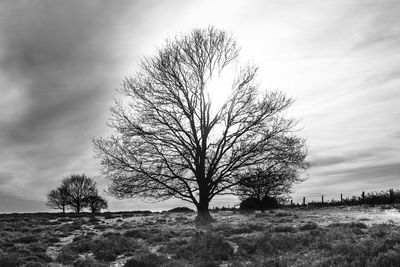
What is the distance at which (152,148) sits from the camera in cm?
2573

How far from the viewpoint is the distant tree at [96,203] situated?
239ft

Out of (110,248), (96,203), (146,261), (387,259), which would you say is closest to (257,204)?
(110,248)

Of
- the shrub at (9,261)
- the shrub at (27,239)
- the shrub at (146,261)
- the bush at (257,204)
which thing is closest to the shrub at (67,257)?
the shrub at (9,261)

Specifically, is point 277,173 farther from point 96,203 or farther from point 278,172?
point 96,203

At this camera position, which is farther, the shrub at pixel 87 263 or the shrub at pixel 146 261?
the shrub at pixel 87 263

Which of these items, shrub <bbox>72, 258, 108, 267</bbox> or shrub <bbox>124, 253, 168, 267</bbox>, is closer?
shrub <bbox>124, 253, 168, 267</bbox>

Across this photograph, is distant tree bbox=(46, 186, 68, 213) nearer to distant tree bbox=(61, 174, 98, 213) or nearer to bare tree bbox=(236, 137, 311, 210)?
distant tree bbox=(61, 174, 98, 213)

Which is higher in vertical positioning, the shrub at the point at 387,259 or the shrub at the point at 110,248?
the shrub at the point at 387,259

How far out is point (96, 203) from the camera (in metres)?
73.2

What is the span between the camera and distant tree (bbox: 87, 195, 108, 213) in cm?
7275

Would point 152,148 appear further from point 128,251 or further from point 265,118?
point 128,251

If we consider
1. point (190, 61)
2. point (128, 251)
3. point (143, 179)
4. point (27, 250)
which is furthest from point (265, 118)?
point (27, 250)

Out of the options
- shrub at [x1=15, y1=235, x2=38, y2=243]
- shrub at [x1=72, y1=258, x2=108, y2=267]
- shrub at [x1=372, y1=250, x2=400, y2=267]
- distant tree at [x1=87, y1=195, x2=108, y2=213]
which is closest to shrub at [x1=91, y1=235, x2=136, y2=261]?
shrub at [x1=72, y1=258, x2=108, y2=267]

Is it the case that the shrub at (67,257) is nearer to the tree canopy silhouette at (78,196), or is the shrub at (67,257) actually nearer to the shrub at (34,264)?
the shrub at (34,264)
